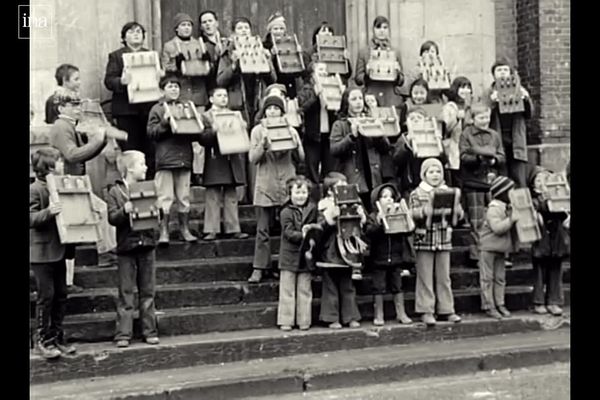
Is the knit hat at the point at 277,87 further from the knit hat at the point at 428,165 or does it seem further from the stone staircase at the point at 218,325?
the knit hat at the point at 428,165

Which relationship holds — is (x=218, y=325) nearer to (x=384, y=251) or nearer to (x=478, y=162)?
(x=384, y=251)

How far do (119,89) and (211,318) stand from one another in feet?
9.33

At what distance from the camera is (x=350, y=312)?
8789 millimetres

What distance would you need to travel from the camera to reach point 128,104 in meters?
9.94

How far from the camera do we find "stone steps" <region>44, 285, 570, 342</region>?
8.19 m

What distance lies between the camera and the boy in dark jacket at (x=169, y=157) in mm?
9031

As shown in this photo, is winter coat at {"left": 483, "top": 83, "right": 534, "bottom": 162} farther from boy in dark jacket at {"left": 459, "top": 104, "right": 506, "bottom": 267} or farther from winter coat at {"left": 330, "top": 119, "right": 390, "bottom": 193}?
winter coat at {"left": 330, "top": 119, "right": 390, "bottom": 193}

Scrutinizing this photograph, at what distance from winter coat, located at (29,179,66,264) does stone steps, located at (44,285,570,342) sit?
948 mm

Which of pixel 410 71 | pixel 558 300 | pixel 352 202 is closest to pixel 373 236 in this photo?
pixel 352 202

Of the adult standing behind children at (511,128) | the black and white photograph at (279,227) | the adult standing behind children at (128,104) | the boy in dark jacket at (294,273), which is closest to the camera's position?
the black and white photograph at (279,227)

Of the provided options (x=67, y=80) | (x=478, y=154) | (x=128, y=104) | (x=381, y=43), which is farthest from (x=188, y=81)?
(x=478, y=154)

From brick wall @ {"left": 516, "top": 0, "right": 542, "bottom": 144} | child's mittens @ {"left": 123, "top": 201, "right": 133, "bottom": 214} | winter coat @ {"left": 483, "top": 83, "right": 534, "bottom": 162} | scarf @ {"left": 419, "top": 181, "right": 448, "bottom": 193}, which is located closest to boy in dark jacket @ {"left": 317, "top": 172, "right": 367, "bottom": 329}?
scarf @ {"left": 419, "top": 181, "right": 448, "bottom": 193}

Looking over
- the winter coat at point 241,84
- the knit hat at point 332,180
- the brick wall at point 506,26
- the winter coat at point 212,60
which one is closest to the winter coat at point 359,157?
the knit hat at point 332,180

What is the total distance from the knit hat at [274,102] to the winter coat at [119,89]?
4.62 feet
